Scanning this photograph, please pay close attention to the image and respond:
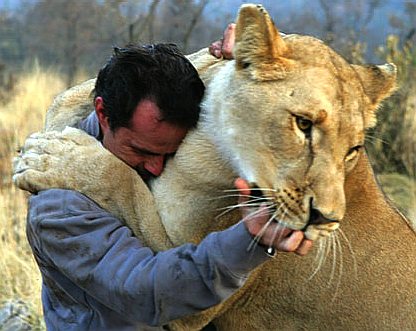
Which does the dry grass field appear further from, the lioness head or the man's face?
the lioness head

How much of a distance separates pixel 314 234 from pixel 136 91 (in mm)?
709

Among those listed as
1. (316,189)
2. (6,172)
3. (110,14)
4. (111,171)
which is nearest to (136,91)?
(111,171)

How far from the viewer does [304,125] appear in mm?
2318

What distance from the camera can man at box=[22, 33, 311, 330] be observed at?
7.55ft

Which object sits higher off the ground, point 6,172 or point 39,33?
point 6,172

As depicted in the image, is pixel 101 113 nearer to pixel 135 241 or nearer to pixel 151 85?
pixel 151 85


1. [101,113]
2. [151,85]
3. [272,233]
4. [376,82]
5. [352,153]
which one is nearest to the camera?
[272,233]

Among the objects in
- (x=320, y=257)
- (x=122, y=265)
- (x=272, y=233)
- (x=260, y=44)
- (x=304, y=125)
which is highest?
(x=260, y=44)

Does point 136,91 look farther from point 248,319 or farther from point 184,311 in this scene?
point 248,319

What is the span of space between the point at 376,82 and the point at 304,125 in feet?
1.90

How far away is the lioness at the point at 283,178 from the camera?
231 cm

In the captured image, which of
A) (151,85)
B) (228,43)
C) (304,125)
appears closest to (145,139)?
(151,85)

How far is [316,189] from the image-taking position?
7.38 ft

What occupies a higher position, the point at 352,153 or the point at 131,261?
the point at 352,153
